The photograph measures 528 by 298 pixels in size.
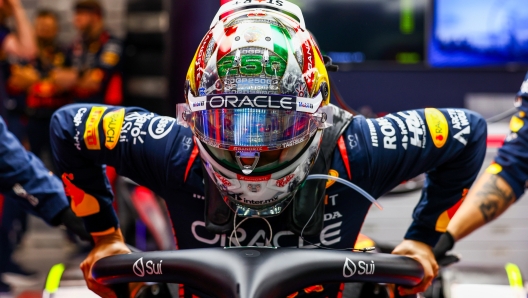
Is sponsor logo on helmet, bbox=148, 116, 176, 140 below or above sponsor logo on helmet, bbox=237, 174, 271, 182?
above

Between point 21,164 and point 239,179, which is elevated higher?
point 239,179

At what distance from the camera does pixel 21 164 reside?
1.98 meters

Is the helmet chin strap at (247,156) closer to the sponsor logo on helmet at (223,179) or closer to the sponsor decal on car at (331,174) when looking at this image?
the sponsor logo on helmet at (223,179)

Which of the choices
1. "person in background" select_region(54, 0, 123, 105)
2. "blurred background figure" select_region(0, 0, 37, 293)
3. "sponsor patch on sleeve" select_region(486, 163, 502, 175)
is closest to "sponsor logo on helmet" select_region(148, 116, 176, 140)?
"sponsor patch on sleeve" select_region(486, 163, 502, 175)

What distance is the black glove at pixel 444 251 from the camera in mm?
1775

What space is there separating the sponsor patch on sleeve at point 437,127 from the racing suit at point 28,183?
0.97 meters

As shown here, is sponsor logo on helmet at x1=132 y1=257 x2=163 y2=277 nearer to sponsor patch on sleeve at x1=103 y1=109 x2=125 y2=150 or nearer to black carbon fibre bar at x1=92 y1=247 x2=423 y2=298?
black carbon fibre bar at x1=92 y1=247 x2=423 y2=298

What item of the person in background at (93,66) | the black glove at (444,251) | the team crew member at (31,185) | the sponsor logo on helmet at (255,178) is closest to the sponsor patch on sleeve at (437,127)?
the black glove at (444,251)

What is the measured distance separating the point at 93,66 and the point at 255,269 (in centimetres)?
373

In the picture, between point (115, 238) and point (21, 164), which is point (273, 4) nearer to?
point (115, 238)

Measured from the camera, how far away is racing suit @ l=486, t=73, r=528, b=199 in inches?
81.8

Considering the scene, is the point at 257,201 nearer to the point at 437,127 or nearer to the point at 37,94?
the point at 437,127

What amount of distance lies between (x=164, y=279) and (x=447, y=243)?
34.1 inches

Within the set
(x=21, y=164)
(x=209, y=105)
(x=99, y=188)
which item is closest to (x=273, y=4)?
(x=209, y=105)
